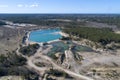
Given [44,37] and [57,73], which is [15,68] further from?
[44,37]

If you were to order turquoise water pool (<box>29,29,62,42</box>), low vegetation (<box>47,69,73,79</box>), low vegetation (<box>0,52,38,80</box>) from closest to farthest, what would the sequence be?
low vegetation (<box>0,52,38,80</box>) < low vegetation (<box>47,69,73,79</box>) < turquoise water pool (<box>29,29,62,42</box>)

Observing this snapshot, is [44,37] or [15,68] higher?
[15,68]

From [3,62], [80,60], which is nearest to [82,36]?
[80,60]

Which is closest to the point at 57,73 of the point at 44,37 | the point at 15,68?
the point at 15,68

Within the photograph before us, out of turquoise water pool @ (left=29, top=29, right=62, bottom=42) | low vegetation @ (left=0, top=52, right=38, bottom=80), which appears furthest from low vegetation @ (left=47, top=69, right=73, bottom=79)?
turquoise water pool @ (left=29, top=29, right=62, bottom=42)

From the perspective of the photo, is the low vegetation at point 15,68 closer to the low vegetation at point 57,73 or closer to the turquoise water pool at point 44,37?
the low vegetation at point 57,73

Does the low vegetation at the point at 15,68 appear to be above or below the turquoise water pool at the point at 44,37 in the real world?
above

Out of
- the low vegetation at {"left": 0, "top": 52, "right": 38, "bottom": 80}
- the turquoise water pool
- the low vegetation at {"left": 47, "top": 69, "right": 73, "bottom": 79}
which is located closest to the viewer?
the low vegetation at {"left": 0, "top": 52, "right": 38, "bottom": 80}

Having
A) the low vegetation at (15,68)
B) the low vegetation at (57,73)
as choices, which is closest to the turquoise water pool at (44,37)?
the low vegetation at (15,68)

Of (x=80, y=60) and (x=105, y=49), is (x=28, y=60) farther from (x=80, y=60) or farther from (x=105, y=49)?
(x=105, y=49)

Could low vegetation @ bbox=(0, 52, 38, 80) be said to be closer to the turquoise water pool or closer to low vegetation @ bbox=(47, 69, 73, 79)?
low vegetation @ bbox=(47, 69, 73, 79)

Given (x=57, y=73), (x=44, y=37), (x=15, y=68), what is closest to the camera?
(x=57, y=73)

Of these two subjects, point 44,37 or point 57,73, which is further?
point 44,37

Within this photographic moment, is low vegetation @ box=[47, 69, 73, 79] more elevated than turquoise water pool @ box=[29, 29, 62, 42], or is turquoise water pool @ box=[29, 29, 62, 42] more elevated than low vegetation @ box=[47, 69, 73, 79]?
low vegetation @ box=[47, 69, 73, 79]
